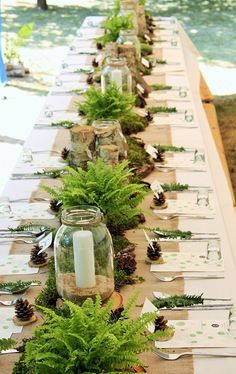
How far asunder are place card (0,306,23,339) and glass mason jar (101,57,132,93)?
159 centimetres

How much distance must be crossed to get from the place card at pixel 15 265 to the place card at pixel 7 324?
205 mm

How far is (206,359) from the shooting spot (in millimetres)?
1650

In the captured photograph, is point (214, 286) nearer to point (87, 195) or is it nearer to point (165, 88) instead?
point (87, 195)

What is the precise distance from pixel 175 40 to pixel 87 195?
3404mm

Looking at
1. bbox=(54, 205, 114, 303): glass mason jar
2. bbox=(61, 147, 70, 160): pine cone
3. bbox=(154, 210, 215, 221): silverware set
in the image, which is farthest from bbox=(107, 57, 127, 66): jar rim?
bbox=(54, 205, 114, 303): glass mason jar

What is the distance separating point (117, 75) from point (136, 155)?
21.9 inches

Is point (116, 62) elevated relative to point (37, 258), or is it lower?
elevated

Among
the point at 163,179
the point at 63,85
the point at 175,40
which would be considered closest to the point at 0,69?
the point at 175,40

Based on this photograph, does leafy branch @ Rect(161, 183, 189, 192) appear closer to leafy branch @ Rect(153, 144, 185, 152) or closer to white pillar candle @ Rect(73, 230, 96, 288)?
leafy branch @ Rect(153, 144, 185, 152)

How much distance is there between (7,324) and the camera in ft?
5.90

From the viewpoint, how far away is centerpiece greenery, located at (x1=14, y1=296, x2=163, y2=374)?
4.34 ft

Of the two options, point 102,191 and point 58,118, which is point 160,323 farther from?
point 58,118

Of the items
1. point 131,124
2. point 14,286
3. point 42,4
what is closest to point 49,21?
point 42,4

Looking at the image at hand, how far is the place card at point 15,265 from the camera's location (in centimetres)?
207
